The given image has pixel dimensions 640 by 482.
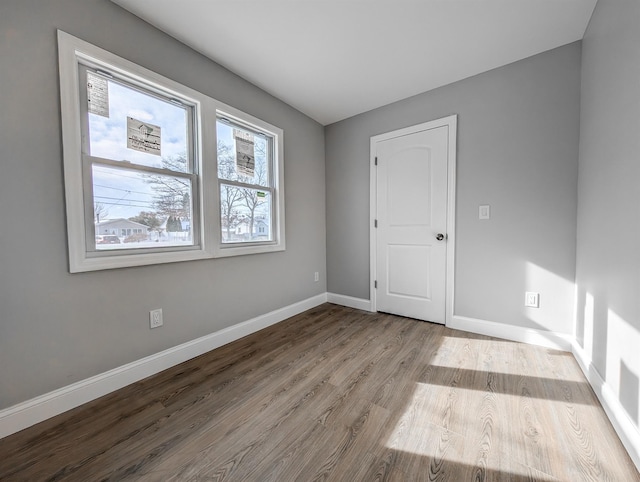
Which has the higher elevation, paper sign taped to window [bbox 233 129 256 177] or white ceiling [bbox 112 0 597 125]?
white ceiling [bbox 112 0 597 125]

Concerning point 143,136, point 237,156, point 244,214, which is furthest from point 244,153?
point 143,136

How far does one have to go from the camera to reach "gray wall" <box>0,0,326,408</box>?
132 cm

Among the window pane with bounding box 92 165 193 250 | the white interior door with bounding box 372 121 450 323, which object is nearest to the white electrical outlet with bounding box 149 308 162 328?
the window pane with bounding box 92 165 193 250

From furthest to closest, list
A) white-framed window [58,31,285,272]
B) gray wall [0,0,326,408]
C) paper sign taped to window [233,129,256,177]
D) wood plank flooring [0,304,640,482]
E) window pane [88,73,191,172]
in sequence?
1. paper sign taped to window [233,129,256,177]
2. window pane [88,73,191,172]
3. white-framed window [58,31,285,272]
4. gray wall [0,0,326,408]
5. wood plank flooring [0,304,640,482]

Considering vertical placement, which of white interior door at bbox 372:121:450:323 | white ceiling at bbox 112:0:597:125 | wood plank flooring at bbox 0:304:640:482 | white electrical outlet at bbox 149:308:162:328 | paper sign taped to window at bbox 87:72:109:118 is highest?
white ceiling at bbox 112:0:597:125

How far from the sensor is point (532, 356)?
204cm

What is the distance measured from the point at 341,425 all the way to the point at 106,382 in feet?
4.89

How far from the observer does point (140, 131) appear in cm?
182

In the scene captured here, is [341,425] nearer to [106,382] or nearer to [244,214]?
[106,382]

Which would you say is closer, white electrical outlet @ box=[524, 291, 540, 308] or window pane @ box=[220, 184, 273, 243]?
white electrical outlet @ box=[524, 291, 540, 308]

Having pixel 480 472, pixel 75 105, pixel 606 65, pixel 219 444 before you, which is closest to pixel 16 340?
pixel 219 444

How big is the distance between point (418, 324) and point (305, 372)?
1459mm

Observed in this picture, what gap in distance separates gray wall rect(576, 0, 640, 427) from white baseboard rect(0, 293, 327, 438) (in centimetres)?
254

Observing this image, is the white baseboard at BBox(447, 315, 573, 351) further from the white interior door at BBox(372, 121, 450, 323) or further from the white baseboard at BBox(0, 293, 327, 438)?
the white baseboard at BBox(0, 293, 327, 438)
